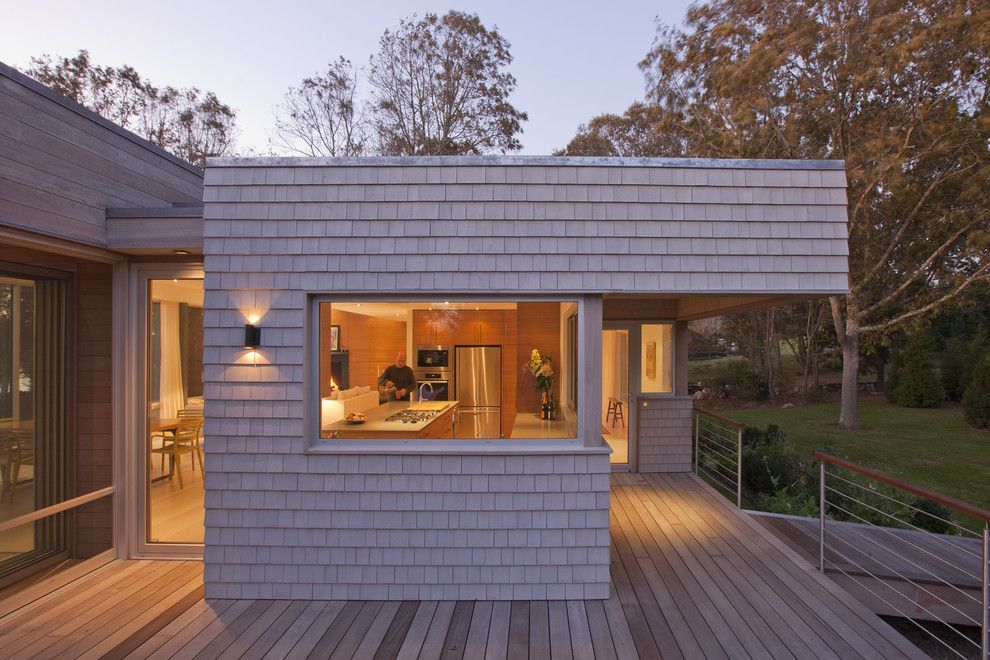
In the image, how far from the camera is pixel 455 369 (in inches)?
161

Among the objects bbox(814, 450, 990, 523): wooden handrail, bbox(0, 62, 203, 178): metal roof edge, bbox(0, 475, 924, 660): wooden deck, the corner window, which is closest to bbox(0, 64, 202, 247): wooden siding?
bbox(0, 62, 203, 178): metal roof edge

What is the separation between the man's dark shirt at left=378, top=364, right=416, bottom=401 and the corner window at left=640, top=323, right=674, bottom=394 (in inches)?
163

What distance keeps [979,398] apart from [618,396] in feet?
38.8

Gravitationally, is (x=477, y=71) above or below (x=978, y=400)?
above

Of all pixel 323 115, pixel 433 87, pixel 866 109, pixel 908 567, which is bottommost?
pixel 908 567

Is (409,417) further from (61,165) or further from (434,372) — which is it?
(61,165)

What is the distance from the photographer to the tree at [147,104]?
16469mm

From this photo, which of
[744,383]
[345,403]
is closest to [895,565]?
[345,403]

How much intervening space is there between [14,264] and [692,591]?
557 centimetres

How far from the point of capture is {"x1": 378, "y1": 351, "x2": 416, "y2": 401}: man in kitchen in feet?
13.2

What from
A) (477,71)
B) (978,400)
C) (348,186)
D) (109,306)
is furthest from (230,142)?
(978,400)

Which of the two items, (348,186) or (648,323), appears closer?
(348,186)

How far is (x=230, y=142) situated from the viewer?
17.9 meters

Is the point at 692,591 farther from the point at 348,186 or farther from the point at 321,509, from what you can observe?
the point at 348,186
